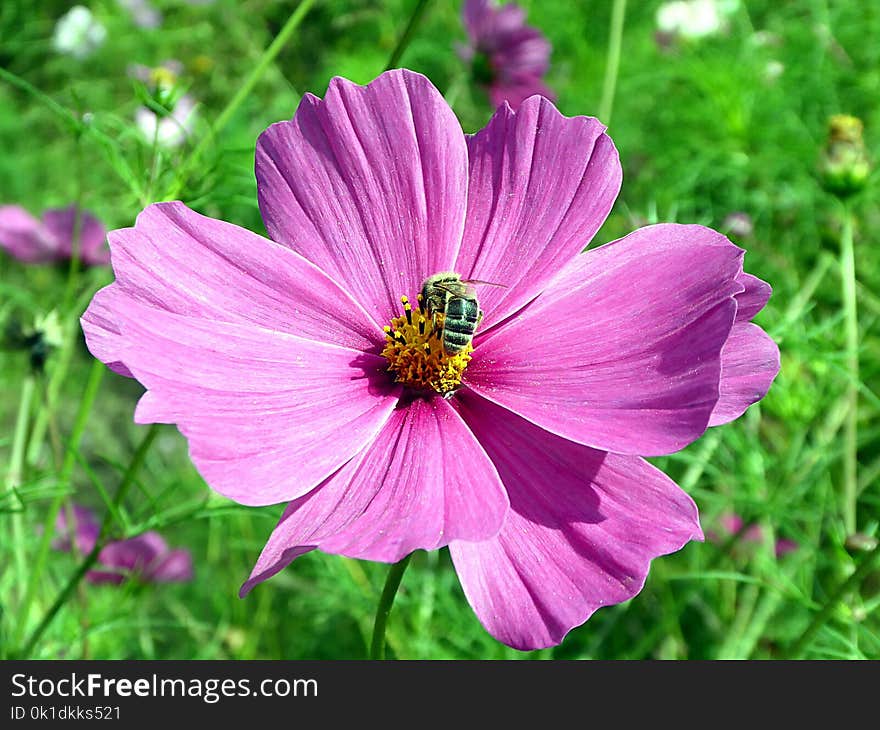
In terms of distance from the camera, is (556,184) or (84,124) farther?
(84,124)

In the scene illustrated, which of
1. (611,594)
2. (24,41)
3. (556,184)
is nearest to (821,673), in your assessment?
(611,594)

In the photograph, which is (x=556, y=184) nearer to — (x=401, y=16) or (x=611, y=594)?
(x=611, y=594)

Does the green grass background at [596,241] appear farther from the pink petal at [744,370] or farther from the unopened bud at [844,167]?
the pink petal at [744,370]

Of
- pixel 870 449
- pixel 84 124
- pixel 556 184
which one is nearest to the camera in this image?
pixel 556 184

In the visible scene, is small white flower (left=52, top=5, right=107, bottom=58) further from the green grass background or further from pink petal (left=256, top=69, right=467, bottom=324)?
pink petal (left=256, top=69, right=467, bottom=324)

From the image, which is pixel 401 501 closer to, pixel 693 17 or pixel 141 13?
pixel 693 17

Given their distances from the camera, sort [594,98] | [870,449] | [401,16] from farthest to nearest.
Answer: [401,16] → [594,98] → [870,449]

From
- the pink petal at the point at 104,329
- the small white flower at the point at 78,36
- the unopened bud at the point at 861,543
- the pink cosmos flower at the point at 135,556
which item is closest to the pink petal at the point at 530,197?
the pink petal at the point at 104,329
